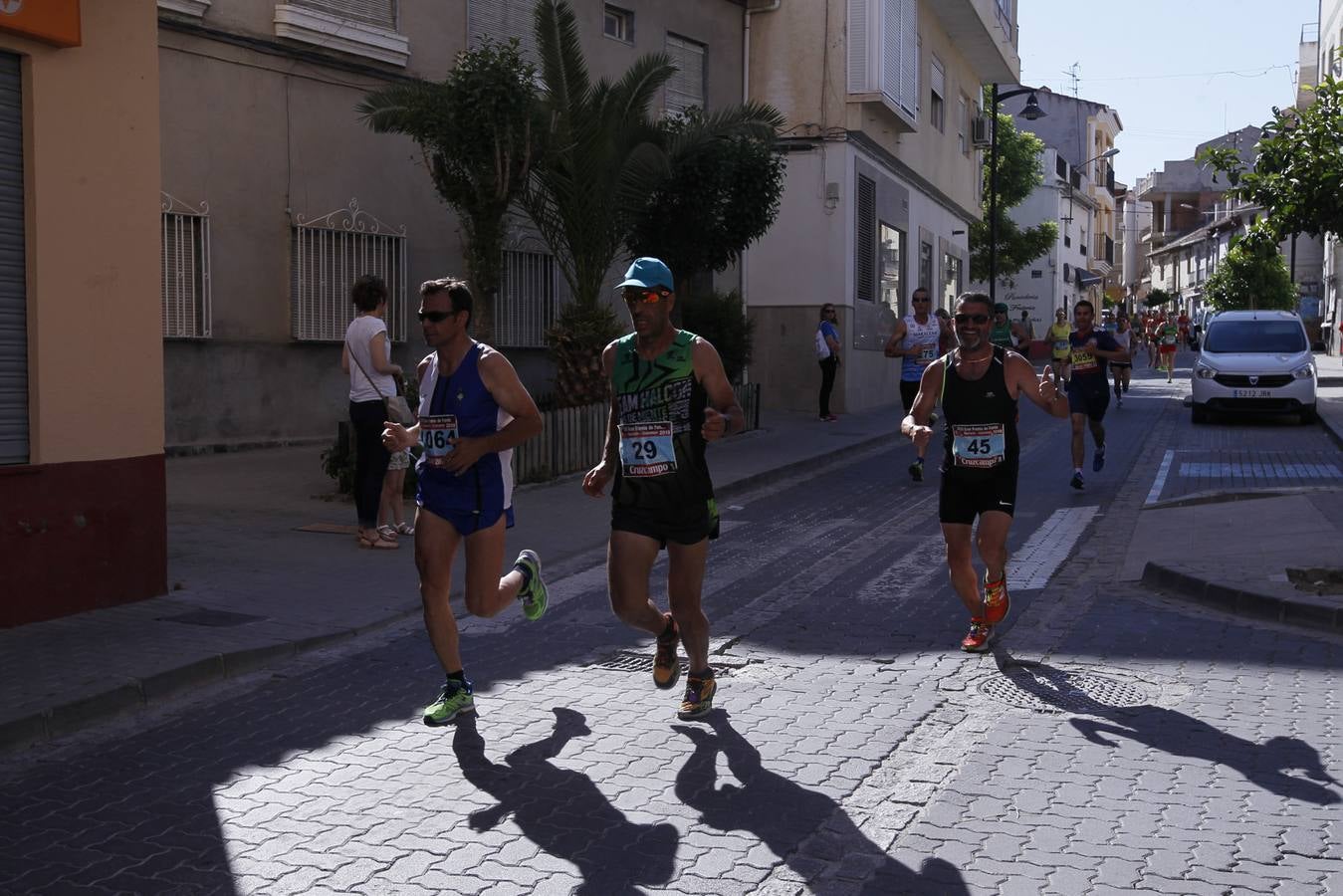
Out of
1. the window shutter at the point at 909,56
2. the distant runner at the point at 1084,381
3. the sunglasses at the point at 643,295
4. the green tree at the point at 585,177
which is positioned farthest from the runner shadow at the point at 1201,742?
the window shutter at the point at 909,56

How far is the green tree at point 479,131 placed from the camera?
558 inches

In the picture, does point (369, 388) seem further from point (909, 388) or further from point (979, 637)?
point (909, 388)

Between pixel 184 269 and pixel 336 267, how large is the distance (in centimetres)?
221

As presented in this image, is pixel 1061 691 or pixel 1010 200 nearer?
pixel 1061 691

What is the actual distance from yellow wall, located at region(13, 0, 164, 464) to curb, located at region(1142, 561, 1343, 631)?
20.6 ft

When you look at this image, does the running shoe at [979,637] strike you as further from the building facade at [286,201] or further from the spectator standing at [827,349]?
the spectator standing at [827,349]

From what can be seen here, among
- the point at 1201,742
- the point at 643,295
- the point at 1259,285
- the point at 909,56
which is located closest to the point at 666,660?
the point at 643,295

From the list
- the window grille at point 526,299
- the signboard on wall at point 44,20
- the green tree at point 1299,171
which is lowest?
the window grille at point 526,299

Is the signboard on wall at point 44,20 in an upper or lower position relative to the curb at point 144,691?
upper

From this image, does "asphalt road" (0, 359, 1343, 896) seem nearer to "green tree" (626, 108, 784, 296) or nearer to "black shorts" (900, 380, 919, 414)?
"black shorts" (900, 380, 919, 414)

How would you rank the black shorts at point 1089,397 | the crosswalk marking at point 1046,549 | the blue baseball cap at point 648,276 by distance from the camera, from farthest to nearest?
the black shorts at point 1089,397 < the crosswalk marking at point 1046,549 < the blue baseball cap at point 648,276

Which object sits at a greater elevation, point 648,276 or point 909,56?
point 909,56

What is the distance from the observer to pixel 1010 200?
50.4 m

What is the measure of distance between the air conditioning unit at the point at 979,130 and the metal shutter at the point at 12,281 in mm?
32577
